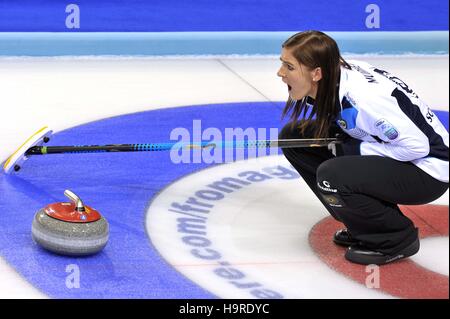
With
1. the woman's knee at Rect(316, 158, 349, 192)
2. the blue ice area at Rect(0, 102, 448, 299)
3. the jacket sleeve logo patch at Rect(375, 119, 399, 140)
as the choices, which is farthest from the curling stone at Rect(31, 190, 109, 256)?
the jacket sleeve logo patch at Rect(375, 119, 399, 140)

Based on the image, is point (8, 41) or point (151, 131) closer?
point (151, 131)

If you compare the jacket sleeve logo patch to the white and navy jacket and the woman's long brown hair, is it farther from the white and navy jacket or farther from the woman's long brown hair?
the woman's long brown hair

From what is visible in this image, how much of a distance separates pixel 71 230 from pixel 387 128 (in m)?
1.05

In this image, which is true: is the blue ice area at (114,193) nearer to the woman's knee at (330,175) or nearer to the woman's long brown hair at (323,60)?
the woman's knee at (330,175)

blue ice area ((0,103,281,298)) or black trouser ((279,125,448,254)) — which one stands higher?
black trouser ((279,125,448,254))

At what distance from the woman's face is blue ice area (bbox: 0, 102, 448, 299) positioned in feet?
2.34

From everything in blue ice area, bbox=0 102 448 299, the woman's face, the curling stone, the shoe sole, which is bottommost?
the shoe sole

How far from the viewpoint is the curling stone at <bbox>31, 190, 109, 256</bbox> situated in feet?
10.4

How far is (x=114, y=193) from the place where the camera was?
3.84 meters

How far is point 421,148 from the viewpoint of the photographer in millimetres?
3111
